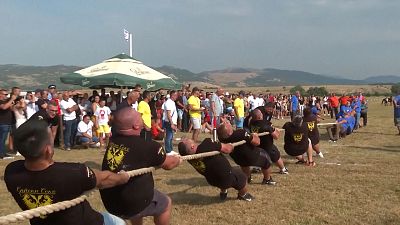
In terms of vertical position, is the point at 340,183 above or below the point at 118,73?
below

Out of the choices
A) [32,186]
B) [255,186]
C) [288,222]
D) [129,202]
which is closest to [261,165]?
[255,186]

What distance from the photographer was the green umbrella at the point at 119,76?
13.6 metres

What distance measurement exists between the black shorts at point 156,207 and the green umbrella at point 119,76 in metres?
9.18

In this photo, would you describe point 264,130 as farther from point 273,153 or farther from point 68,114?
point 68,114

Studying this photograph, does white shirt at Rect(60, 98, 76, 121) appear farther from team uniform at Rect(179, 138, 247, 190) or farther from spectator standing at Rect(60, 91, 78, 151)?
team uniform at Rect(179, 138, 247, 190)

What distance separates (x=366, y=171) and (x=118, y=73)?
26.1ft

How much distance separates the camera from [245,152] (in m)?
7.05

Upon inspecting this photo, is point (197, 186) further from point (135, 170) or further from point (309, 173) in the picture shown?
point (135, 170)

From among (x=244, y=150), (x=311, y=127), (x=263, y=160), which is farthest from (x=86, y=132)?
(x=244, y=150)

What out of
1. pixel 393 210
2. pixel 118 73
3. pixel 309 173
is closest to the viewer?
pixel 393 210

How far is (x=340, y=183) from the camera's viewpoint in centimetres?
782

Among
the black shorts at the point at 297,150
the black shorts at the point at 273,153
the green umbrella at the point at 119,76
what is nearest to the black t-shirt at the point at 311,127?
the black shorts at the point at 297,150

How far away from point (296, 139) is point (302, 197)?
2519mm

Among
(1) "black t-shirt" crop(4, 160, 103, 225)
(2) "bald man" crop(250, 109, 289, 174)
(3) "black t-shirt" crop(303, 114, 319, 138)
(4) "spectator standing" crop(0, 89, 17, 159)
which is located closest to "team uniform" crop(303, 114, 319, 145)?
(3) "black t-shirt" crop(303, 114, 319, 138)
